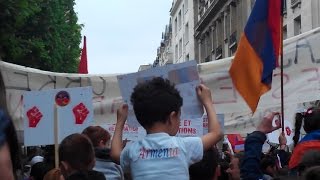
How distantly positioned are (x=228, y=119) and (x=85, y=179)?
5097mm

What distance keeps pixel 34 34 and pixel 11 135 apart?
74.9 ft

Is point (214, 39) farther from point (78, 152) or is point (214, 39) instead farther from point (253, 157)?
point (253, 157)

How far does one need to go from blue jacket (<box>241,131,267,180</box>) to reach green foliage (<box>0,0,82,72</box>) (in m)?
12.2

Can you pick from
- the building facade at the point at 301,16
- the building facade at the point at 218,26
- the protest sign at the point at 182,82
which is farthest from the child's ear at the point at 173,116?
the building facade at the point at 218,26

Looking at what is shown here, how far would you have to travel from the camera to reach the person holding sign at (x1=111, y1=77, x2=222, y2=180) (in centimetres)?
318

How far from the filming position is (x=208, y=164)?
3654 mm

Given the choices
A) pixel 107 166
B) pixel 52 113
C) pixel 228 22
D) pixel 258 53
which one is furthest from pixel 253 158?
pixel 228 22

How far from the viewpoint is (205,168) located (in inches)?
144

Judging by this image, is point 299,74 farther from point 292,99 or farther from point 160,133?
point 160,133

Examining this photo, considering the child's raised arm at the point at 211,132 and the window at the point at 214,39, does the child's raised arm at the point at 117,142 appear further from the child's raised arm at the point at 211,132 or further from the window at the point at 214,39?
the window at the point at 214,39

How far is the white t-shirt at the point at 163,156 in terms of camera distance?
125 inches

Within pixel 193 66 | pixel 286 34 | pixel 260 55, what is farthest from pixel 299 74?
pixel 286 34

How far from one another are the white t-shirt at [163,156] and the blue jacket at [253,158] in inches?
9.2

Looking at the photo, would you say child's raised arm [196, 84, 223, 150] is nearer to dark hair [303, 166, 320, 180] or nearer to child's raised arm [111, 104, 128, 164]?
child's raised arm [111, 104, 128, 164]
